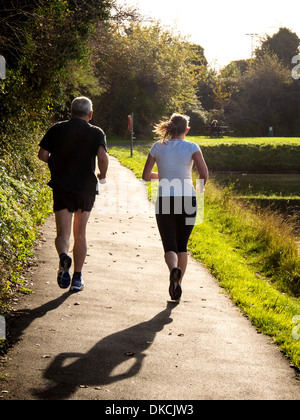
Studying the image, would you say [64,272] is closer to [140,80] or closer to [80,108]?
[80,108]

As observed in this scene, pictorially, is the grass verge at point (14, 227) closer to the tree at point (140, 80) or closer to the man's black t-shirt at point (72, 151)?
the man's black t-shirt at point (72, 151)

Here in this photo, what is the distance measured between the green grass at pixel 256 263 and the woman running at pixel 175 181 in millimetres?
1145

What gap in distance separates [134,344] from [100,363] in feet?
1.74

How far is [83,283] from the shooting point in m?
6.36

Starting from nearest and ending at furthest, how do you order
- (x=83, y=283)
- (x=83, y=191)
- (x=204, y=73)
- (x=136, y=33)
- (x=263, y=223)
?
(x=83, y=191) < (x=83, y=283) < (x=263, y=223) < (x=136, y=33) < (x=204, y=73)

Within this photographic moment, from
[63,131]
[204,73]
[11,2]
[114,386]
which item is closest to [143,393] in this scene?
[114,386]

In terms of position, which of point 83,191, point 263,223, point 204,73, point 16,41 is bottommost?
point 263,223

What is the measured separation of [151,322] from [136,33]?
133 feet

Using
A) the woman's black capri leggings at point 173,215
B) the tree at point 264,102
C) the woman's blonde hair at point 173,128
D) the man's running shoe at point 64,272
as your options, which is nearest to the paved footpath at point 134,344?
the man's running shoe at point 64,272

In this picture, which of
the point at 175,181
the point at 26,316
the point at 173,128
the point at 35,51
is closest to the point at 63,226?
the point at 26,316

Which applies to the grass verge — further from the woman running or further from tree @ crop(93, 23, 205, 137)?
tree @ crop(93, 23, 205, 137)

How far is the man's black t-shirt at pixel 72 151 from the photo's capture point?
574cm

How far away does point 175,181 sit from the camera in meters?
5.69

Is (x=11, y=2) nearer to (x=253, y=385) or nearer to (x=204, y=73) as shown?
(x=253, y=385)
